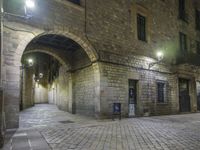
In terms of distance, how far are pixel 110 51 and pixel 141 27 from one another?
3306mm

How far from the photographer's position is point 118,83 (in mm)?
9633

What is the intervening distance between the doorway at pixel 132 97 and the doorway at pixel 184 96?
4.83m

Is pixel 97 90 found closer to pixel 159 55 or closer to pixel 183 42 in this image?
pixel 159 55

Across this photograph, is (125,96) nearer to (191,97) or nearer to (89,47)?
(89,47)

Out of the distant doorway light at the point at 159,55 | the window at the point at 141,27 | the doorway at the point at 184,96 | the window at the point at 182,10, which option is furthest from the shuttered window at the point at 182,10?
the distant doorway light at the point at 159,55

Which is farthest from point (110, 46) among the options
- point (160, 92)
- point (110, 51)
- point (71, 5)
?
point (160, 92)

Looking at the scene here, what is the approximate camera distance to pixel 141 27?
37.8ft

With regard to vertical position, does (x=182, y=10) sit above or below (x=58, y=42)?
above

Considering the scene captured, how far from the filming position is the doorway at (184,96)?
13492 mm

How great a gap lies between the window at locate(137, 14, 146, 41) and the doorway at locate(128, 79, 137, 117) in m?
2.88

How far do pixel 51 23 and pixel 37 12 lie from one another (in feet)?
2.23

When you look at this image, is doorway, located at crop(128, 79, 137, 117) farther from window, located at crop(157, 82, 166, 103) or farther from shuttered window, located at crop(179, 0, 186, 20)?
shuttered window, located at crop(179, 0, 186, 20)

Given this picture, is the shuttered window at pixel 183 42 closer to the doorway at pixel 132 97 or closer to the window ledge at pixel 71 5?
the doorway at pixel 132 97

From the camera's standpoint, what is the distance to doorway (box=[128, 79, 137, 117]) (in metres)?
10.2
